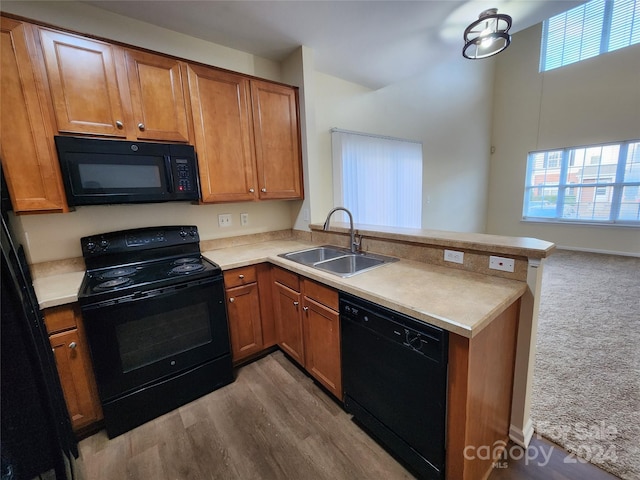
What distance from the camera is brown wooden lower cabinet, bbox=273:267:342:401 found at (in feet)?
5.51

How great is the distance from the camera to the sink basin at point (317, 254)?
213 centimetres

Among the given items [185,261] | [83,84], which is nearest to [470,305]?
[185,261]

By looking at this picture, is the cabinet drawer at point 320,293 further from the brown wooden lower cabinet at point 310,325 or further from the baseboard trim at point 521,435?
the baseboard trim at point 521,435

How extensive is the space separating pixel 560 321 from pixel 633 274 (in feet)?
8.04

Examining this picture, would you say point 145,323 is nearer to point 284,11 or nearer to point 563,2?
point 284,11

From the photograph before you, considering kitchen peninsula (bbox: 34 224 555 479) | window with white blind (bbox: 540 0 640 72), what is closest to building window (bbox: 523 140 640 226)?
window with white blind (bbox: 540 0 640 72)

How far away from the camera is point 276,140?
7.91ft

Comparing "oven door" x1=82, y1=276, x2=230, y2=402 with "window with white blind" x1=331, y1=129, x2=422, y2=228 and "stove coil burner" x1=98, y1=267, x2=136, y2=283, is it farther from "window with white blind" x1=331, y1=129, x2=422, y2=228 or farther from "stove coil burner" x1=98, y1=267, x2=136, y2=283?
"window with white blind" x1=331, y1=129, x2=422, y2=228

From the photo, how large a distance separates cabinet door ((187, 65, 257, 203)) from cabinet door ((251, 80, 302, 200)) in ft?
0.27

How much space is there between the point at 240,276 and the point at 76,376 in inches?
41.7

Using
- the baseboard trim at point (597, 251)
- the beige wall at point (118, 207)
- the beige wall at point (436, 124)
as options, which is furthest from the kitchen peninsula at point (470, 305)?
the baseboard trim at point (597, 251)

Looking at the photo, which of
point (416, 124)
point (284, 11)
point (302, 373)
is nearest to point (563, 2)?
point (284, 11)

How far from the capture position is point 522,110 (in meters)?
5.73

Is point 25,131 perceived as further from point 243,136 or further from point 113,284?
point 243,136
